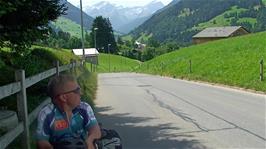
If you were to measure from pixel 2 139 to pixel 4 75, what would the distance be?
186 inches

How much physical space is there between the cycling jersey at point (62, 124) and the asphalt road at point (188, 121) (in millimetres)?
4968

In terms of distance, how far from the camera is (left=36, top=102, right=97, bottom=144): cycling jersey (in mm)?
4543

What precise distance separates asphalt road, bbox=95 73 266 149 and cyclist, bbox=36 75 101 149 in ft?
16.4

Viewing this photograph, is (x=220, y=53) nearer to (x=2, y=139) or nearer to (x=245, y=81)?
(x=245, y=81)

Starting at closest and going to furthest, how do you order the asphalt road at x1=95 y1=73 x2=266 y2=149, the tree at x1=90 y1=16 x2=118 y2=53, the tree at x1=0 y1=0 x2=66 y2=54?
the asphalt road at x1=95 y1=73 x2=266 y2=149
the tree at x1=0 y1=0 x2=66 y2=54
the tree at x1=90 y1=16 x2=118 y2=53

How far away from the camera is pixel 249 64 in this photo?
30688mm

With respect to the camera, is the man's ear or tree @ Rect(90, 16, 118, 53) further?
tree @ Rect(90, 16, 118, 53)

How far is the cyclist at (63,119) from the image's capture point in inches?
178

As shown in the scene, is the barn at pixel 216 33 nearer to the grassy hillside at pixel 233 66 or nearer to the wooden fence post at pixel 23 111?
the grassy hillside at pixel 233 66

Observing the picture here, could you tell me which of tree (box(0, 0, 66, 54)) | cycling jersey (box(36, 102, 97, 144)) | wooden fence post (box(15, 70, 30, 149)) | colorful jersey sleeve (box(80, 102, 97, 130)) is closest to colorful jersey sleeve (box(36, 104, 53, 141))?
cycling jersey (box(36, 102, 97, 144))

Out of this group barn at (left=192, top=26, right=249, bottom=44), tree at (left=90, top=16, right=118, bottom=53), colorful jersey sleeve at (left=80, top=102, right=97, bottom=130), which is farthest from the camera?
tree at (left=90, top=16, right=118, bottom=53)

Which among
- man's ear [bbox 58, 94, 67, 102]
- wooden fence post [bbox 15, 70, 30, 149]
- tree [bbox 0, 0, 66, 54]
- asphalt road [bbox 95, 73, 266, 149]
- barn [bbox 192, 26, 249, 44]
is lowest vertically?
asphalt road [bbox 95, 73, 266, 149]

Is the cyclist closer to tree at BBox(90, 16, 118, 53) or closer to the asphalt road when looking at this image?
the asphalt road

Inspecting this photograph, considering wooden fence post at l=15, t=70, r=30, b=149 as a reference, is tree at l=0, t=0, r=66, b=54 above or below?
above
